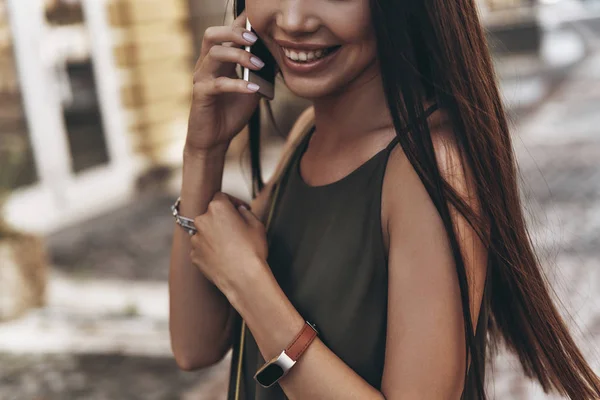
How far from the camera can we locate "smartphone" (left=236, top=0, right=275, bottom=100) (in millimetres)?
1284

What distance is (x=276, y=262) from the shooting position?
4.22ft

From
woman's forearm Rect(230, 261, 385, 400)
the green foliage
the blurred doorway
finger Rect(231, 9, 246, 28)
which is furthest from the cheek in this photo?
the blurred doorway

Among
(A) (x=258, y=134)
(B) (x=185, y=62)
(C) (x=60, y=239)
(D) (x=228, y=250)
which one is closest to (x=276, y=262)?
(D) (x=228, y=250)

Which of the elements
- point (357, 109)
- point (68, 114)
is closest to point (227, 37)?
point (357, 109)

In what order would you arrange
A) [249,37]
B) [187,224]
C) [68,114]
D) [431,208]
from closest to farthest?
[431,208] → [249,37] → [187,224] → [68,114]

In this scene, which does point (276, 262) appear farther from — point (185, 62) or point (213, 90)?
point (185, 62)

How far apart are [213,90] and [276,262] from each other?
315mm

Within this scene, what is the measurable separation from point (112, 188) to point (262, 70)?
21.0 ft

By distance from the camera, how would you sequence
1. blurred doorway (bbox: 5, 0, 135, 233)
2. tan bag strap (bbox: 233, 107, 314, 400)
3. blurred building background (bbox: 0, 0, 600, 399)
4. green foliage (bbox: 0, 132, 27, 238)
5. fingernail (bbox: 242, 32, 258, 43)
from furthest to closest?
blurred doorway (bbox: 5, 0, 135, 233)
green foliage (bbox: 0, 132, 27, 238)
blurred building background (bbox: 0, 0, 600, 399)
tan bag strap (bbox: 233, 107, 314, 400)
fingernail (bbox: 242, 32, 258, 43)

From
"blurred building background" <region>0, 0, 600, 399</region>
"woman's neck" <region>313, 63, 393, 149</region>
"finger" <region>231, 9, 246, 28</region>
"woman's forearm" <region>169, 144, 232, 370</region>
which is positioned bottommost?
"blurred building background" <region>0, 0, 600, 399</region>

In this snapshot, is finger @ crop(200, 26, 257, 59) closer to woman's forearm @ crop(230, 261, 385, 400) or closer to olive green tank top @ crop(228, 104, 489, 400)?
olive green tank top @ crop(228, 104, 489, 400)


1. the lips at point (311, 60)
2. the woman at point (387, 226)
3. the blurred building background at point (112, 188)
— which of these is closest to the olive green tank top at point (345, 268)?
the woman at point (387, 226)

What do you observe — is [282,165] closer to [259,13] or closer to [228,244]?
[228,244]

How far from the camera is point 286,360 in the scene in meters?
1.07
